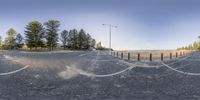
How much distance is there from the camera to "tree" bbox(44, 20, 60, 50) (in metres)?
13.1

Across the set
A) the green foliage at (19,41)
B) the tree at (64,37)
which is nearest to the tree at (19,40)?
the green foliage at (19,41)

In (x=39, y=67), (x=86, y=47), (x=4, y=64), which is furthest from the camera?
(x=86, y=47)

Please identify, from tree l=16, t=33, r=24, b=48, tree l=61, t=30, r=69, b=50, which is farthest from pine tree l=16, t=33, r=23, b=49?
tree l=61, t=30, r=69, b=50

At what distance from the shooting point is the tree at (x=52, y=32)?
13109mm

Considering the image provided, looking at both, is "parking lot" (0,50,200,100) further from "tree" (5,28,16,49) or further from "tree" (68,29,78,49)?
"tree" (68,29,78,49)

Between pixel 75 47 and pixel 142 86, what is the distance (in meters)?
4.17

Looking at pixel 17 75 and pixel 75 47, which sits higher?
pixel 75 47

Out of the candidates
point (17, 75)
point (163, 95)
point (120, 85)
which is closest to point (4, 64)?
point (17, 75)

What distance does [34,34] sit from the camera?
13086mm

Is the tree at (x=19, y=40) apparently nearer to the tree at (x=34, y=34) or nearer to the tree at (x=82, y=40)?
the tree at (x=34, y=34)

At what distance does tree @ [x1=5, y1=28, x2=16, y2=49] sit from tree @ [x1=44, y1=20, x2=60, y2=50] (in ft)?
3.99

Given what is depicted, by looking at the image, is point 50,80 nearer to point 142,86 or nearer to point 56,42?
point 56,42

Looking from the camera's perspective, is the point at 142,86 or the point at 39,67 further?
the point at 39,67

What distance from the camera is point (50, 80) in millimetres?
11922
